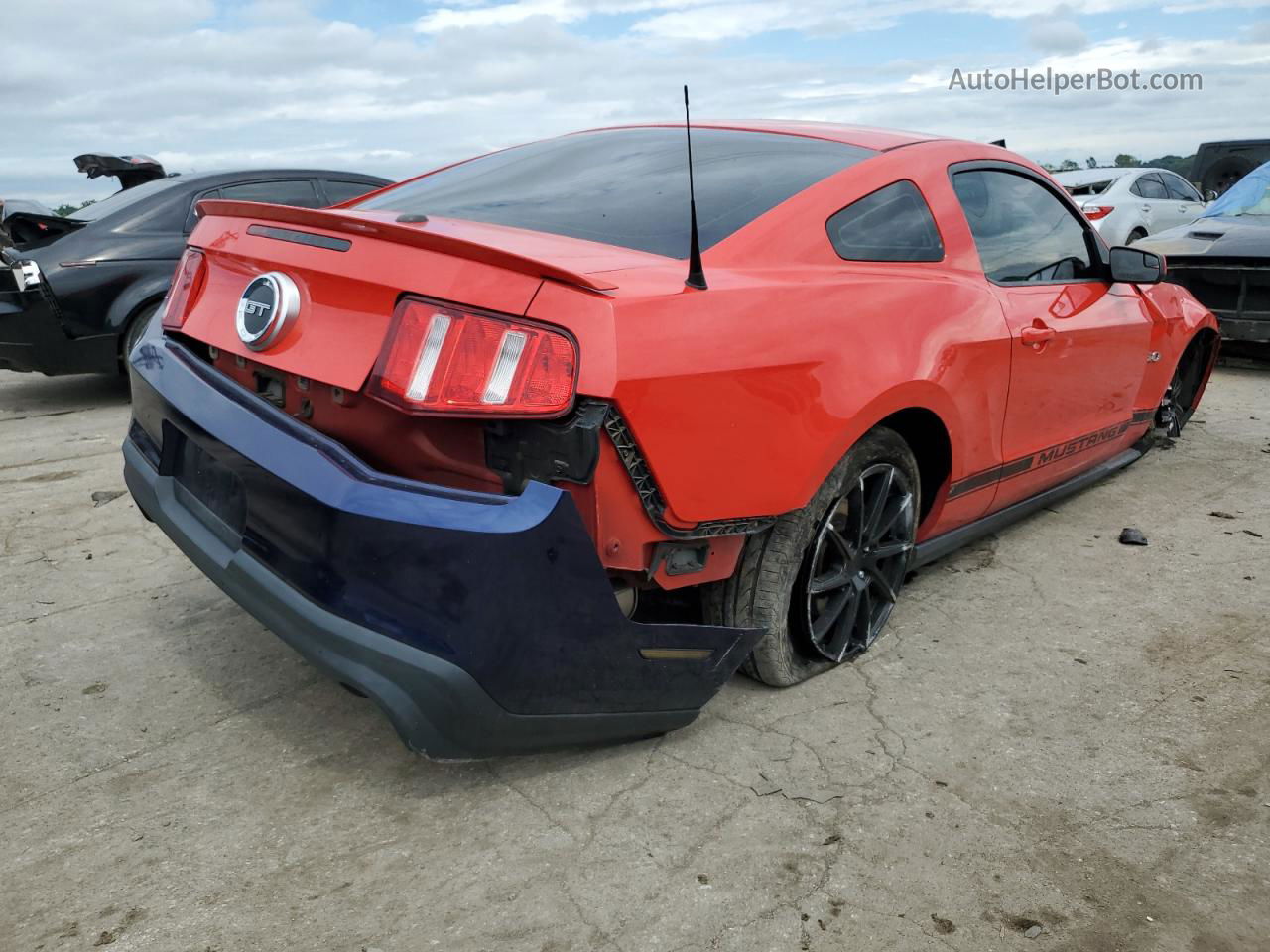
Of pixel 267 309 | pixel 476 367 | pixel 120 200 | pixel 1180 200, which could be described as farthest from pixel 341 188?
pixel 1180 200

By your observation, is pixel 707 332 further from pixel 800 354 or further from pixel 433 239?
pixel 433 239

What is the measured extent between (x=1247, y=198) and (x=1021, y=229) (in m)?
5.63

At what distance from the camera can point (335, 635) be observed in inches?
84.0

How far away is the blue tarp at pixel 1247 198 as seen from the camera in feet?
26.2

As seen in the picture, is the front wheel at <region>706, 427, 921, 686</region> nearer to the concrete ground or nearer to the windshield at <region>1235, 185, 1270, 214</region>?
the concrete ground

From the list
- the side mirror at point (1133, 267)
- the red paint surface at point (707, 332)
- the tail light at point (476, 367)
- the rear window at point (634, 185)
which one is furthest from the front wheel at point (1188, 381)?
the tail light at point (476, 367)

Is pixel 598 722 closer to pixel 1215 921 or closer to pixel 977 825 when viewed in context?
pixel 977 825

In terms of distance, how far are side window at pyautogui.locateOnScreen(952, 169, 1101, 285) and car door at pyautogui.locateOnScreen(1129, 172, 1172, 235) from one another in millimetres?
10403

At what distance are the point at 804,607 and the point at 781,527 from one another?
1.03 ft

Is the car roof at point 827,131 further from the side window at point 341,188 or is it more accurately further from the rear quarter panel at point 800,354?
the side window at point 341,188

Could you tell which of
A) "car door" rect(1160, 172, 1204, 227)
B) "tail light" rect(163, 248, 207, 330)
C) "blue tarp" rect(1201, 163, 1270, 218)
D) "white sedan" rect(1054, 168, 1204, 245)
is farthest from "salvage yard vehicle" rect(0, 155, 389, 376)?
"car door" rect(1160, 172, 1204, 227)

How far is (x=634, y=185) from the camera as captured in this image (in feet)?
9.65

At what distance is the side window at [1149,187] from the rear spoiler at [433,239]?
12826mm

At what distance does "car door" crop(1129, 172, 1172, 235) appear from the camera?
13164 millimetres
